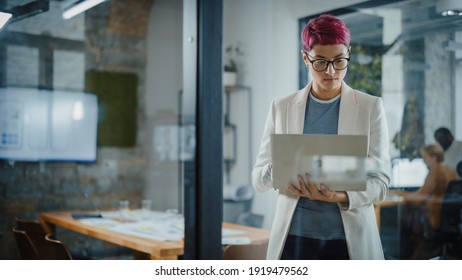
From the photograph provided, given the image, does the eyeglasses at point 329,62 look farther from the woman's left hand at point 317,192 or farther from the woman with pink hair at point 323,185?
the woman's left hand at point 317,192

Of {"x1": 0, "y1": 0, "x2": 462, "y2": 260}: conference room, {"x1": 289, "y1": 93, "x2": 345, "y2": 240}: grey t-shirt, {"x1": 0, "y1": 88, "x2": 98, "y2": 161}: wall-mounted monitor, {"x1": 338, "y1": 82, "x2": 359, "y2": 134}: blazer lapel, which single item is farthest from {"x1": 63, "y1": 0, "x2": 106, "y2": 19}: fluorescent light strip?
{"x1": 338, "y1": 82, "x2": 359, "y2": 134}: blazer lapel

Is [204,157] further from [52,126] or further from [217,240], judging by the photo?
[52,126]

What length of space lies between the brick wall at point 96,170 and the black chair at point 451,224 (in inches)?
61.4

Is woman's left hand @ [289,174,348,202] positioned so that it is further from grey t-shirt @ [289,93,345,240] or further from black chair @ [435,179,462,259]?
black chair @ [435,179,462,259]

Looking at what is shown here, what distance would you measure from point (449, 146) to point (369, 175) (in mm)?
432

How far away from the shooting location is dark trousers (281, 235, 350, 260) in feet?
9.65

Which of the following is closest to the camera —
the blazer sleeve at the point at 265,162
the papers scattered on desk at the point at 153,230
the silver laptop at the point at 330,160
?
the silver laptop at the point at 330,160

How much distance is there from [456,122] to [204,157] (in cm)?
126

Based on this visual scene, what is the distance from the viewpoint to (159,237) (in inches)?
121

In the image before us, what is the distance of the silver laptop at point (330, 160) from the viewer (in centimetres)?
286

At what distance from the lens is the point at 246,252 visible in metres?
3.03

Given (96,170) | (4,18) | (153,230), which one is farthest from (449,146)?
(4,18)

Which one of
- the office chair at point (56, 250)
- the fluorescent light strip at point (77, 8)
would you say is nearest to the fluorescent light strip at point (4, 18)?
the fluorescent light strip at point (77, 8)

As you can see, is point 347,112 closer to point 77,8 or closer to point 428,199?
point 428,199
